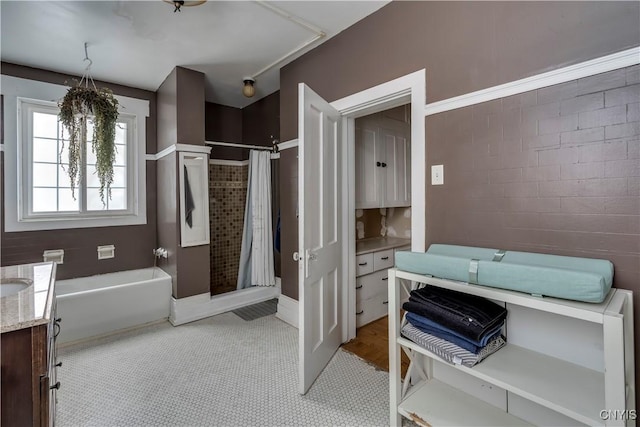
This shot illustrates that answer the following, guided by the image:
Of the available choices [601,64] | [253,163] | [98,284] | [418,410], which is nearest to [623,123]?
[601,64]

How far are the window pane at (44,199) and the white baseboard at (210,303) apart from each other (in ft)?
5.13

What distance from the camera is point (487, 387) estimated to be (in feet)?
4.99

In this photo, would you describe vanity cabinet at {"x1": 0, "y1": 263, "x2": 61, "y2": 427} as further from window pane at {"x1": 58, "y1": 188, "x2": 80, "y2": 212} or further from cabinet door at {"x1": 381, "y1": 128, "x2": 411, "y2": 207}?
cabinet door at {"x1": 381, "y1": 128, "x2": 411, "y2": 207}

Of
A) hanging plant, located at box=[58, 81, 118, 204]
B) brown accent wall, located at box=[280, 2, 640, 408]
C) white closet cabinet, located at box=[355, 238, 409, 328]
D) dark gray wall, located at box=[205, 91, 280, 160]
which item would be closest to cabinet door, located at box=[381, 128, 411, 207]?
white closet cabinet, located at box=[355, 238, 409, 328]

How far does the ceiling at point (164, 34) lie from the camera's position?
6.65 ft

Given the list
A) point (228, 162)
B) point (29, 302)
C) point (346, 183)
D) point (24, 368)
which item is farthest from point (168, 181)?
point (24, 368)

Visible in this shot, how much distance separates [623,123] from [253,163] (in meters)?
3.11

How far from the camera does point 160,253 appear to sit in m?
3.37

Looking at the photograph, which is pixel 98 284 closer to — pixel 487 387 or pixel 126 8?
pixel 126 8

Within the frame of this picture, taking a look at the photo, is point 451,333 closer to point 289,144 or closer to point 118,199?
point 289,144

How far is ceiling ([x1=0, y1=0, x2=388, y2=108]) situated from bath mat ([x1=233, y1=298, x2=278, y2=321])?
8.36 ft

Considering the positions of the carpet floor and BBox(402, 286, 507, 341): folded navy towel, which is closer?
BBox(402, 286, 507, 341): folded navy towel

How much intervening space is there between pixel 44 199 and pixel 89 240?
561 millimetres

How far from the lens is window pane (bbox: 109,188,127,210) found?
3.31 meters
